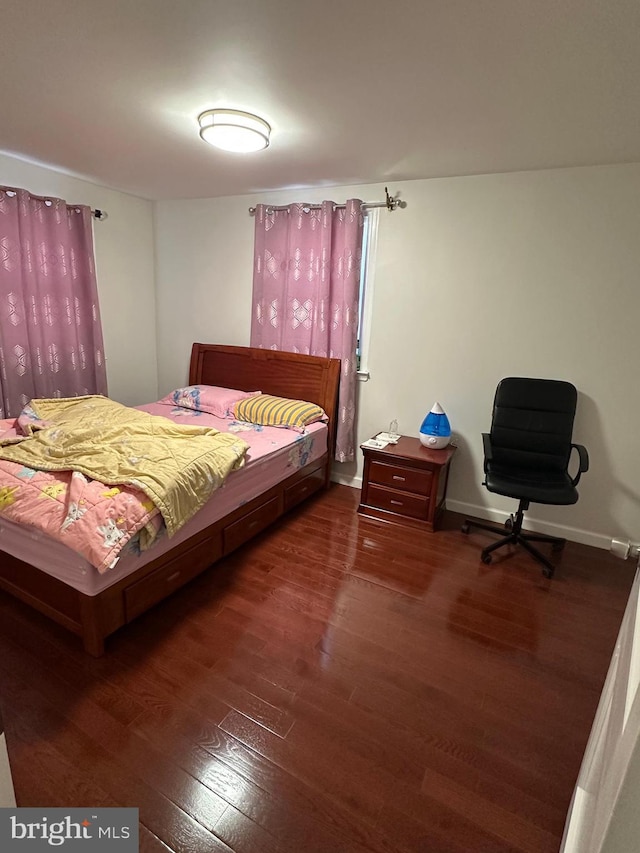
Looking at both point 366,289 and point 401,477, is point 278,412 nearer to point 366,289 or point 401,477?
point 401,477

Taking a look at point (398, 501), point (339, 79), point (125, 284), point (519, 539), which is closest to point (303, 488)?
point (398, 501)

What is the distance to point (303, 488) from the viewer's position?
3248 millimetres

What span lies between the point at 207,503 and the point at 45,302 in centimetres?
232

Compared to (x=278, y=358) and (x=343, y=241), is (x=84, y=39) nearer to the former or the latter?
(x=343, y=241)

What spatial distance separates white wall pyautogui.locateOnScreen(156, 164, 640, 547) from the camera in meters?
2.59

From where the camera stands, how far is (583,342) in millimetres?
2709

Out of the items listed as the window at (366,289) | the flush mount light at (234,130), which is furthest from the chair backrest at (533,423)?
the flush mount light at (234,130)

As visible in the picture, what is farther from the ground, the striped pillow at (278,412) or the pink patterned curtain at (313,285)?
the pink patterned curtain at (313,285)

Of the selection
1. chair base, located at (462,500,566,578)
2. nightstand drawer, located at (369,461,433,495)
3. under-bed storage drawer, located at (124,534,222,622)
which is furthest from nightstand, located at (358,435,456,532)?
under-bed storage drawer, located at (124,534,222,622)

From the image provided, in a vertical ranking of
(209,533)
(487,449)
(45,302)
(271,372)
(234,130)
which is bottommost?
(209,533)

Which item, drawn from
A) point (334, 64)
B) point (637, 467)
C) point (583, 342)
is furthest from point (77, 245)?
point (637, 467)

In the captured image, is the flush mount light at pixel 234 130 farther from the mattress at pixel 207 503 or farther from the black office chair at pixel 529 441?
the black office chair at pixel 529 441

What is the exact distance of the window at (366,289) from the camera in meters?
3.20

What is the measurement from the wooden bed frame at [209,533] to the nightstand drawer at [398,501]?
Result: 0.54m
